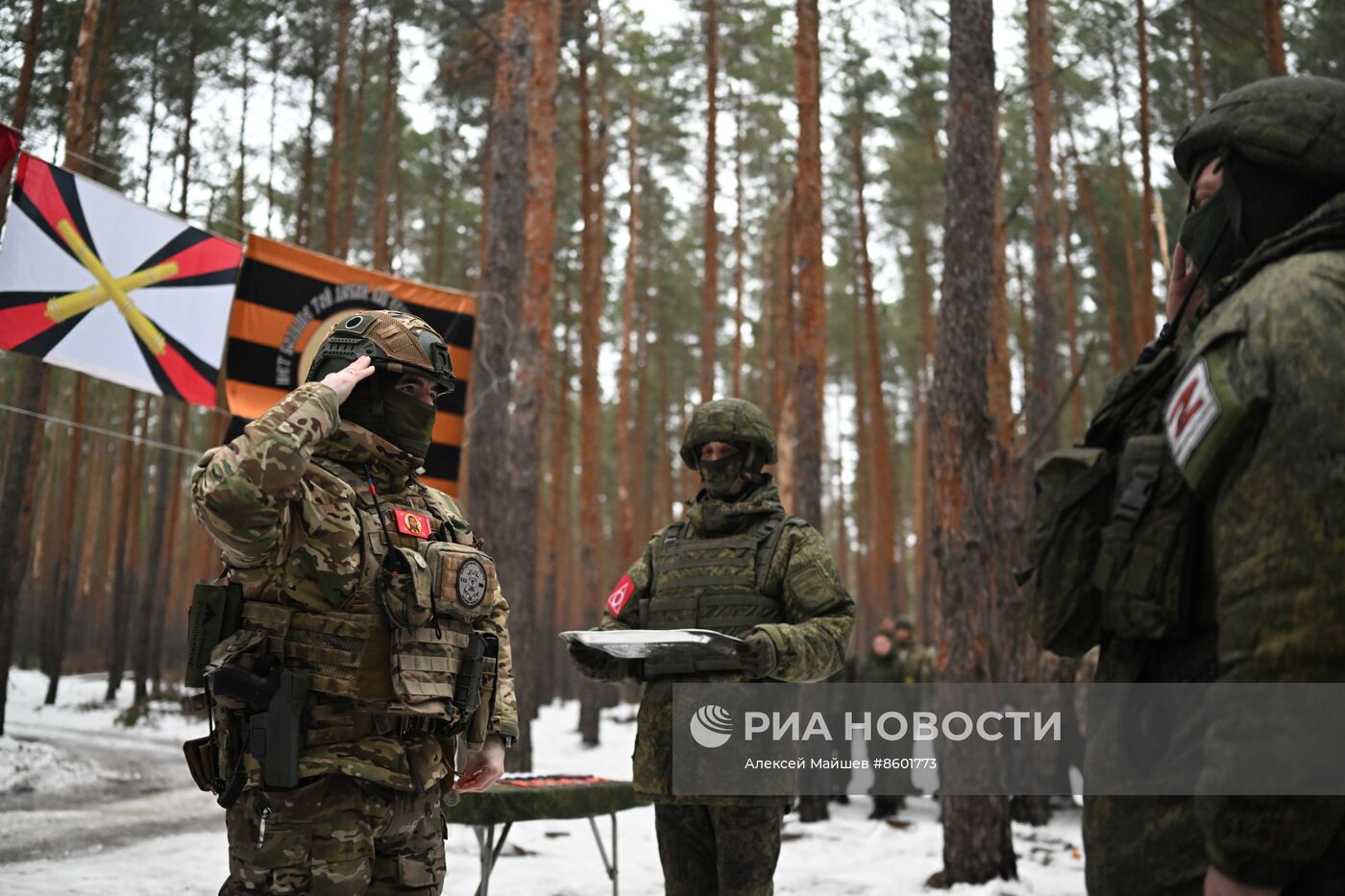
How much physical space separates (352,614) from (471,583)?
385mm

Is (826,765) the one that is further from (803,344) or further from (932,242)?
(932,242)

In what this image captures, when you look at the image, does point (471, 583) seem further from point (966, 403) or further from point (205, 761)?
point (966, 403)

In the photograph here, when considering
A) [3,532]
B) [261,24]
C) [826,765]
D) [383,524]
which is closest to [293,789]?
[383,524]

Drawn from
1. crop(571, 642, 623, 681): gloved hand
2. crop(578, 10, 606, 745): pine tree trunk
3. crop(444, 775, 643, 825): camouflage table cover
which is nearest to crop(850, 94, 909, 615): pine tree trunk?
crop(578, 10, 606, 745): pine tree trunk

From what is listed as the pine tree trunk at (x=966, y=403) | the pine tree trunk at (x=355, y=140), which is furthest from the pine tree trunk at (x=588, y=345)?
the pine tree trunk at (x=966, y=403)

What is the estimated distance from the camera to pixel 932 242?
25672mm

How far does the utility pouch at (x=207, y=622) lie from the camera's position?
2826mm

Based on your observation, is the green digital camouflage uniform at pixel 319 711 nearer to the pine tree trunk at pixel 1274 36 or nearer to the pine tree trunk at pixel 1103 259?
the pine tree trunk at pixel 1274 36

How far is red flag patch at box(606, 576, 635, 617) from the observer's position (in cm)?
438

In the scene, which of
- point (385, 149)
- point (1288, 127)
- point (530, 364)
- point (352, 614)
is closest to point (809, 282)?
point (530, 364)

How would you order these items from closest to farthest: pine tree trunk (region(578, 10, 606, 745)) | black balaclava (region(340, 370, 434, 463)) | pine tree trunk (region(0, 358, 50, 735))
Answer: black balaclava (region(340, 370, 434, 463))
pine tree trunk (region(0, 358, 50, 735))
pine tree trunk (region(578, 10, 606, 745))

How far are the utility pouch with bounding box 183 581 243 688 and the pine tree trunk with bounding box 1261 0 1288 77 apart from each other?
40.0ft

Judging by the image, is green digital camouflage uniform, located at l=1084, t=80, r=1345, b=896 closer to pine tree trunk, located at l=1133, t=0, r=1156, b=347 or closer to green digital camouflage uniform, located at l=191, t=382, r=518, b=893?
green digital camouflage uniform, located at l=191, t=382, r=518, b=893

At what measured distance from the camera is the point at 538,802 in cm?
511
